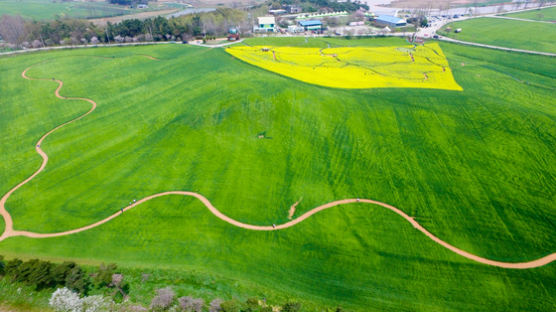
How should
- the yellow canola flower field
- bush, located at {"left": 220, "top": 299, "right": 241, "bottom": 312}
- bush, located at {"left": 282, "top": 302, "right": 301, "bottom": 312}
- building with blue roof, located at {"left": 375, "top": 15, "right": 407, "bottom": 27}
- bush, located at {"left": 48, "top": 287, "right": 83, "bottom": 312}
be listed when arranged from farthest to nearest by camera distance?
building with blue roof, located at {"left": 375, "top": 15, "right": 407, "bottom": 27}
the yellow canola flower field
bush, located at {"left": 48, "top": 287, "right": 83, "bottom": 312}
bush, located at {"left": 282, "top": 302, "right": 301, "bottom": 312}
bush, located at {"left": 220, "top": 299, "right": 241, "bottom": 312}

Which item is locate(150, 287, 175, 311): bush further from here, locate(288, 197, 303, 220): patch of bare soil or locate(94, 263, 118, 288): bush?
locate(288, 197, 303, 220): patch of bare soil

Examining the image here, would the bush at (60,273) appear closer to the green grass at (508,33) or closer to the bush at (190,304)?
the bush at (190,304)

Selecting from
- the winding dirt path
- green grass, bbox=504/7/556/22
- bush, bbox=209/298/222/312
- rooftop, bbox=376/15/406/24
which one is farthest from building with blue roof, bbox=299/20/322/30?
bush, bbox=209/298/222/312

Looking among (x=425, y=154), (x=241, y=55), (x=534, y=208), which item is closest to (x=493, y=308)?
(x=534, y=208)

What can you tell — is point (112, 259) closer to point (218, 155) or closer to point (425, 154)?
point (218, 155)

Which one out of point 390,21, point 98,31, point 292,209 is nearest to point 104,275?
point 292,209

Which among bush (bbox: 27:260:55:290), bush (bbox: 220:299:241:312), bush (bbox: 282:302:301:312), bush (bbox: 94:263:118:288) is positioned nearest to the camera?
bush (bbox: 220:299:241:312)

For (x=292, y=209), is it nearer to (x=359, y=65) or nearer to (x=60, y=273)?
(x=60, y=273)
